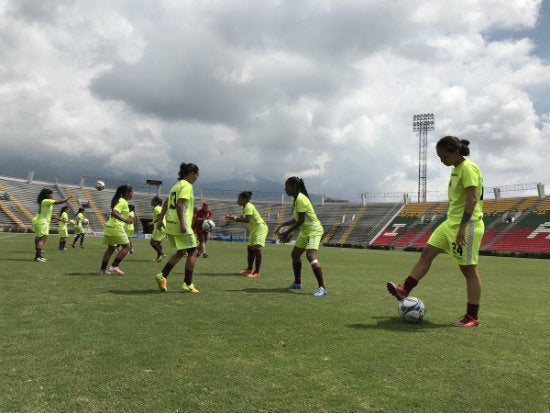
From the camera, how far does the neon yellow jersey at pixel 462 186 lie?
5.05m

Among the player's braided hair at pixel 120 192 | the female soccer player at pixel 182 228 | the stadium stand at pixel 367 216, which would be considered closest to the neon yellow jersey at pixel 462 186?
the female soccer player at pixel 182 228


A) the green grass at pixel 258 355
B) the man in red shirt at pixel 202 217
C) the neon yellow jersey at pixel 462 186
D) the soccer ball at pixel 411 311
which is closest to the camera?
the green grass at pixel 258 355

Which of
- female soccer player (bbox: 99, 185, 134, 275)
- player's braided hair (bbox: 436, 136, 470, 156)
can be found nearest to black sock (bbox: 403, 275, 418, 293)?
player's braided hair (bbox: 436, 136, 470, 156)

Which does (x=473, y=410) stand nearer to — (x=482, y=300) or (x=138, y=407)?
(x=138, y=407)

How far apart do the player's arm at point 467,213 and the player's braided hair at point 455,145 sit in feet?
1.66

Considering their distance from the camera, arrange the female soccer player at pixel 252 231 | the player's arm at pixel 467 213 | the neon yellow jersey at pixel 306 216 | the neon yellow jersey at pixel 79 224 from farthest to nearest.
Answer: the neon yellow jersey at pixel 79 224 < the female soccer player at pixel 252 231 < the neon yellow jersey at pixel 306 216 < the player's arm at pixel 467 213

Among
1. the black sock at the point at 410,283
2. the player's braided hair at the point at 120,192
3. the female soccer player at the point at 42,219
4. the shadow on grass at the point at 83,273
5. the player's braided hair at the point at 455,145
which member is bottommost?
the shadow on grass at the point at 83,273

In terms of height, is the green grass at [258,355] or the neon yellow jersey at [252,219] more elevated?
the neon yellow jersey at [252,219]

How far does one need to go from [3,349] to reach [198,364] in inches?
69.0

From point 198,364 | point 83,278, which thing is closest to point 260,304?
point 198,364

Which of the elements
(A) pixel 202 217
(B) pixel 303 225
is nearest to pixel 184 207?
(B) pixel 303 225

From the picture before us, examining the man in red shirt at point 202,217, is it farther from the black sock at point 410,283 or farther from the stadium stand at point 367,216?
the stadium stand at point 367,216

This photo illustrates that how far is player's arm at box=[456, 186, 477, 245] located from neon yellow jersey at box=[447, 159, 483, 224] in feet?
0.34

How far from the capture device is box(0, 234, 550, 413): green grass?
2.75m
